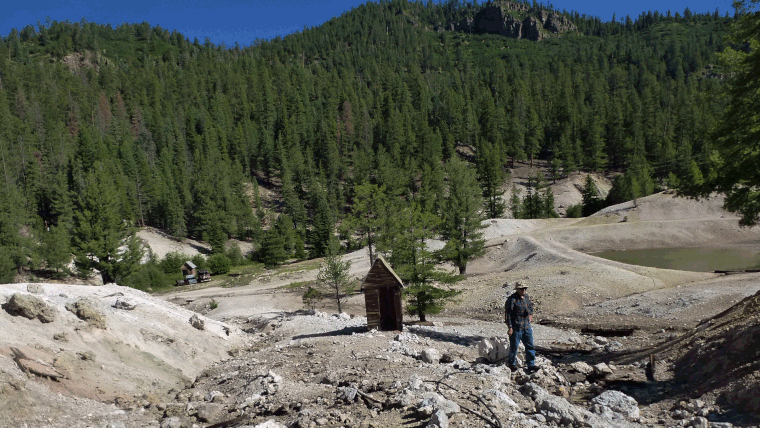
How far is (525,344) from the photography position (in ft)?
34.3

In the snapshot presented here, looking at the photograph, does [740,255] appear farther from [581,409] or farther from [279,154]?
[279,154]

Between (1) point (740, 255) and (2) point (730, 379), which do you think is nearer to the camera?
(2) point (730, 379)

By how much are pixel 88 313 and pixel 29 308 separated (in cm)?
133

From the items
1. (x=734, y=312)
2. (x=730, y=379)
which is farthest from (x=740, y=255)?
(x=730, y=379)

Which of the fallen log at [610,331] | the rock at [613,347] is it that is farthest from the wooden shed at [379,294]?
A: the fallen log at [610,331]

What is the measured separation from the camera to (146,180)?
86.6 m

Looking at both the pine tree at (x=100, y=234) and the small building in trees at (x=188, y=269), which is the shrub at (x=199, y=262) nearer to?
the small building in trees at (x=188, y=269)

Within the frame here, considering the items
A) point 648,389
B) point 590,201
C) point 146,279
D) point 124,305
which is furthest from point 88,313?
point 590,201

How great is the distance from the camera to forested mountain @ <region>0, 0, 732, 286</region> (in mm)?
73875

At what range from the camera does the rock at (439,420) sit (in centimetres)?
660

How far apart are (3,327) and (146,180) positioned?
275 ft

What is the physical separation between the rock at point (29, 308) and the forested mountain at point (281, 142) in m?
33.0

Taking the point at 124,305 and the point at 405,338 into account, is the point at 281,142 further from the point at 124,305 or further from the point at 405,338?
the point at 405,338

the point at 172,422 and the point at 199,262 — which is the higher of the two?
the point at 172,422
